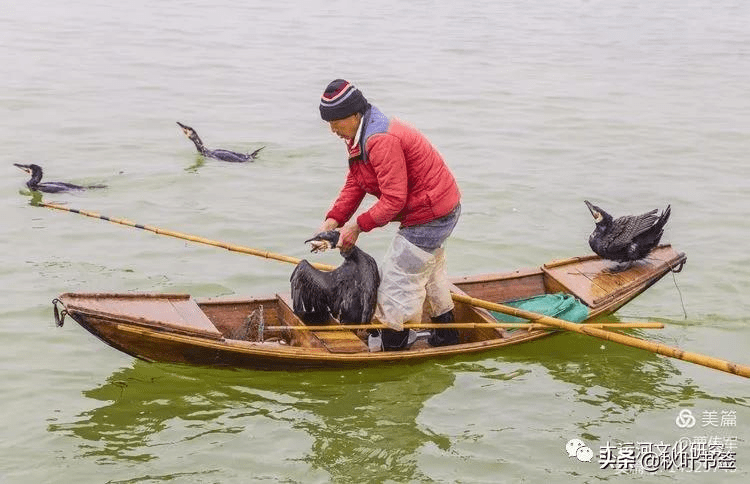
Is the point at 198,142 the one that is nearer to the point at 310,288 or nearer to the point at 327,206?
the point at 327,206

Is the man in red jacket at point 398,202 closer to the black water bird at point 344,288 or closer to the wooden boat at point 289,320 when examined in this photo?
the black water bird at point 344,288

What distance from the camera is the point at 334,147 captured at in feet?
59.8

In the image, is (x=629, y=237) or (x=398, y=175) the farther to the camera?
(x=629, y=237)

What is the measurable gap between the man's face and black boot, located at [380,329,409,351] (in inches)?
77.2

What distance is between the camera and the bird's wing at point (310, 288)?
9406 mm

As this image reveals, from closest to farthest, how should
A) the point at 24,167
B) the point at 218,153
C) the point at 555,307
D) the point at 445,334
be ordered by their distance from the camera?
the point at 445,334, the point at 555,307, the point at 24,167, the point at 218,153

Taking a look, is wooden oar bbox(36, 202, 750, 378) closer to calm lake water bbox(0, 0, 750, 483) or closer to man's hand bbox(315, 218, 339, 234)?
man's hand bbox(315, 218, 339, 234)

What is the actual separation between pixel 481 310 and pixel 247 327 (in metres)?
2.28

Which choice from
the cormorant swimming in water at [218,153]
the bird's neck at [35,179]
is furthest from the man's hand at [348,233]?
the cormorant swimming in water at [218,153]

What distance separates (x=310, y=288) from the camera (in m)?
9.43

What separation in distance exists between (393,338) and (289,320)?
103 centimetres

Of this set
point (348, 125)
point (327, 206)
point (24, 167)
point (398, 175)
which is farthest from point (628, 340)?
point (24, 167)

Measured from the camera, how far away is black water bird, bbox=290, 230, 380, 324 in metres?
9.33

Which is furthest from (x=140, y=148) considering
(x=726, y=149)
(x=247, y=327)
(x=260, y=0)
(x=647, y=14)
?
(x=647, y=14)
